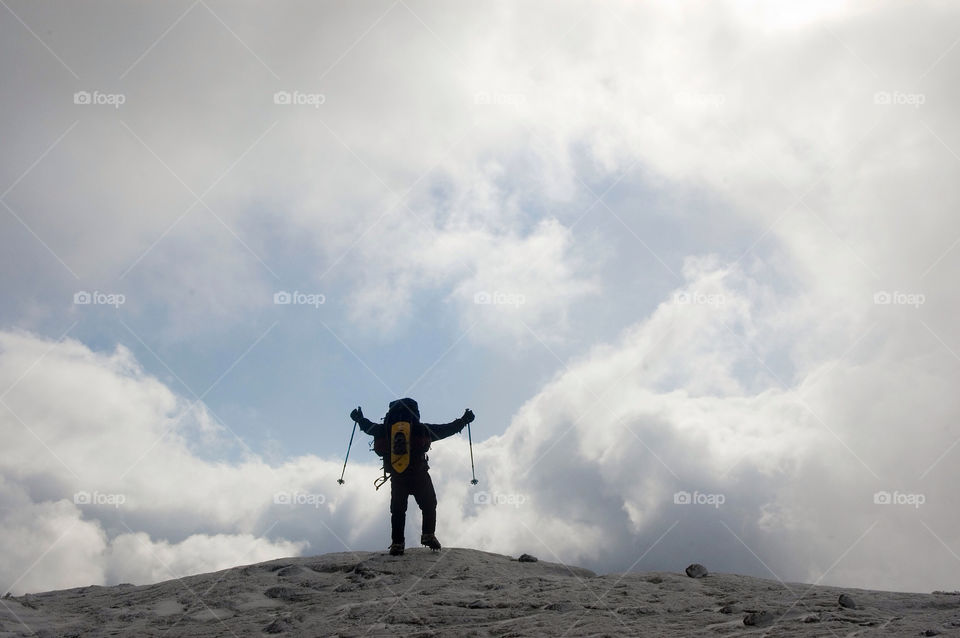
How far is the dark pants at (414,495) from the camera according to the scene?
14.3m

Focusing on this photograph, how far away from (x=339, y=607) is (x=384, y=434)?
4674 millimetres

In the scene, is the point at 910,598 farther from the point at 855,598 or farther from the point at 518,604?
the point at 518,604

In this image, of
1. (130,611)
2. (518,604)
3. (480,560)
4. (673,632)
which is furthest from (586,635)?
(130,611)

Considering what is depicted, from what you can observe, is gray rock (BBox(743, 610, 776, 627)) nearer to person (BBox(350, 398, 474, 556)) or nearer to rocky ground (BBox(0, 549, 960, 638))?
rocky ground (BBox(0, 549, 960, 638))

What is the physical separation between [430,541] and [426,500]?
0.77 meters

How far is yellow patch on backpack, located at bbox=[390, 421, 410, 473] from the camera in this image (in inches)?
564

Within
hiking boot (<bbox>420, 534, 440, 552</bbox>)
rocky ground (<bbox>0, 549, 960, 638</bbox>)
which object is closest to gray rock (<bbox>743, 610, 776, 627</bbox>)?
rocky ground (<bbox>0, 549, 960, 638</bbox>)

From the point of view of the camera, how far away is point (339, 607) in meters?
10.5

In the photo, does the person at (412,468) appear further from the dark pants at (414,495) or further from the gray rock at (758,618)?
the gray rock at (758,618)

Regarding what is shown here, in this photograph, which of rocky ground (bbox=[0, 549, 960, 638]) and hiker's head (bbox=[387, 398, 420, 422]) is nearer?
rocky ground (bbox=[0, 549, 960, 638])

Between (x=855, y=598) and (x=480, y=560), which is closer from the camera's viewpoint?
(x=855, y=598)

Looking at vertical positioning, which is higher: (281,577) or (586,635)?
(281,577)

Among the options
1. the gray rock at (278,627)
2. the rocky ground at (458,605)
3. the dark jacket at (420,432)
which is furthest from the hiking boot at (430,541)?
the gray rock at (278,627)

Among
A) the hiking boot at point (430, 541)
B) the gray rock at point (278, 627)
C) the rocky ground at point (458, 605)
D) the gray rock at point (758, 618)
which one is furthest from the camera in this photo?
the hiking boot at point (430, 541)
